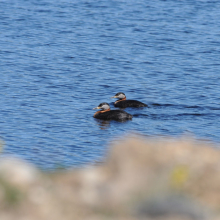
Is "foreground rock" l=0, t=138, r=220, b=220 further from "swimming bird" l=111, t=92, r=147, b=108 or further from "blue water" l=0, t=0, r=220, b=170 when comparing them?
"swimming bird" l=111, t=92, r=147, b=108

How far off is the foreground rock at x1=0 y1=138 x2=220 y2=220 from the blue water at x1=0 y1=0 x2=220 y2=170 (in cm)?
341

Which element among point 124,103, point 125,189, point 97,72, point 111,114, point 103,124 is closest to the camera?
point 125,189

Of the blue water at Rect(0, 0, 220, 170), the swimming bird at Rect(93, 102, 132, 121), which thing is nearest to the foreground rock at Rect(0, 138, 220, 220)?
the blue water at Rect(0, 0, 220, 170)

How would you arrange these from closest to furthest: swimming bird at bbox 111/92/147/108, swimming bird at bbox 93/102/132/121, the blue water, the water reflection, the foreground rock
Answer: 1. the foreground rock
2. the blue water
3. the water reflection
4. swimming bird at bbox 93/102/132/121
5. swimming bird at bbox 111/92/147/108

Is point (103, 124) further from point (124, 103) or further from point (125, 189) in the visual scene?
point (125, 189)

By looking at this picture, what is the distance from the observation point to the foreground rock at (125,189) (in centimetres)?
547

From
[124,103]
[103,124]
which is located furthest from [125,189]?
[124,103]

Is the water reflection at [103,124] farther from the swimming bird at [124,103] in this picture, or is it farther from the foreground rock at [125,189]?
the foreground rock at [125,189]

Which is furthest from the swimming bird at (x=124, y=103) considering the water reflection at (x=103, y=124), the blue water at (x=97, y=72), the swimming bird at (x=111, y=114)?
the water reflection at (x=103, y=124)

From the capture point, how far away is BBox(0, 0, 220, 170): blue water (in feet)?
56.1

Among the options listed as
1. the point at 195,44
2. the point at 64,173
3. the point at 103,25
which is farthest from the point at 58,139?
the point at 103,25

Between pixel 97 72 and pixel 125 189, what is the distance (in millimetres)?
20530

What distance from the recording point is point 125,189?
19.0 ft

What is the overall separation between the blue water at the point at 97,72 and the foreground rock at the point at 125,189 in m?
3.41
